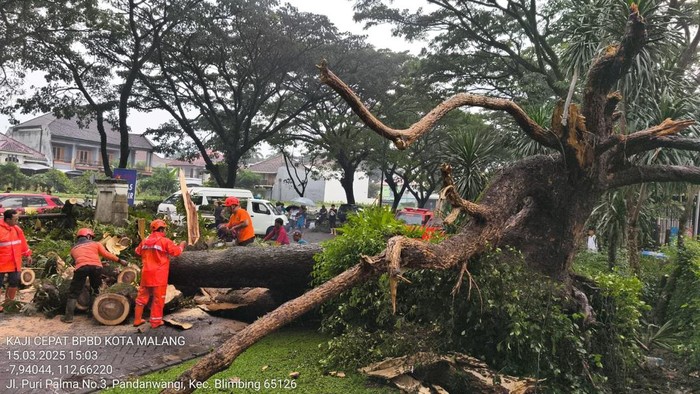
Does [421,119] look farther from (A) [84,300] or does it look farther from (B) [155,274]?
(A) [84,300]

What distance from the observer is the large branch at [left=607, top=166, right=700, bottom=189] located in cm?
602

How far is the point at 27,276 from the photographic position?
8.00 metres

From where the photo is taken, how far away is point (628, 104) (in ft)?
28.5

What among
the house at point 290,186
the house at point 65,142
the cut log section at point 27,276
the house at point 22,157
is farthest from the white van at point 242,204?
the house at point 290,186

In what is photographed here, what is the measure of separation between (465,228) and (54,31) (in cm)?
1758

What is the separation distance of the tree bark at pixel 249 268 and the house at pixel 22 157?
96.6 feet

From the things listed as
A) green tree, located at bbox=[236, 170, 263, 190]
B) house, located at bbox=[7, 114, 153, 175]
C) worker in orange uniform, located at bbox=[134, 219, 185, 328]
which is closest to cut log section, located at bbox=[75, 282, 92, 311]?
worker in orange uniform, located at bbox=[134, 219, 185, 328]

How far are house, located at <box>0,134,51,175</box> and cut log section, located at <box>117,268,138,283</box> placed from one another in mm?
28325

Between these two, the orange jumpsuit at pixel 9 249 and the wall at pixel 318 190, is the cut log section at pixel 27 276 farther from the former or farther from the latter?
the wall at pixel 318 190

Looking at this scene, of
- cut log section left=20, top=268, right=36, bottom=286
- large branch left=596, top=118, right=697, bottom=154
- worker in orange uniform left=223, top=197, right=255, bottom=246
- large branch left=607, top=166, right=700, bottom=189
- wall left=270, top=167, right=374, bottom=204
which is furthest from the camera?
wall left=270, top=167, right=374, bottom=204

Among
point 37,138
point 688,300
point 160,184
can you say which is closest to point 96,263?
point 688,300

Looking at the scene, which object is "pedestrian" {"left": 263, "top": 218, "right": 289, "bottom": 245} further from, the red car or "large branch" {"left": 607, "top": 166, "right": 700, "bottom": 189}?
the red car

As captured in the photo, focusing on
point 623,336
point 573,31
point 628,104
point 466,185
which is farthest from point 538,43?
point 623,336

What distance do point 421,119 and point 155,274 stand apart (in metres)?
4.24
